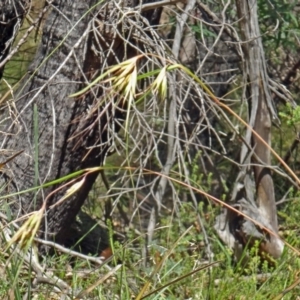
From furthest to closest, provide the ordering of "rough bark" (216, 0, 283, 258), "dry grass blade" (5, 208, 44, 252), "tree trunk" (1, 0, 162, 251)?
"rough bark" (216, 0, 283, 258) → "tree trunk" (1, 0, 162, 251) → "dry grass blade" (5, 208, 44, 252)

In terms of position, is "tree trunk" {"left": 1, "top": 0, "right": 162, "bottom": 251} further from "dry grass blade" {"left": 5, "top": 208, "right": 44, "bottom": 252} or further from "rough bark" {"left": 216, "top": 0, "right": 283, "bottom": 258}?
"dry grass blade" {"left": 5, "top": 208, "right": 44, "bottom": 252}

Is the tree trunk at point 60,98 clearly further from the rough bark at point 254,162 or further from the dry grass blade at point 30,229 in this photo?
the dry grass blade at point 30,229

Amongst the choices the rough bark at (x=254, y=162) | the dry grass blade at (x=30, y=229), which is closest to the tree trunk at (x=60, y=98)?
the rough bark at (x=254, y=162)

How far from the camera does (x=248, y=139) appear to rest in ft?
14.8

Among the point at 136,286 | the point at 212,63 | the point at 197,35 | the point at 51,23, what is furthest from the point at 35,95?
the point at 212,63

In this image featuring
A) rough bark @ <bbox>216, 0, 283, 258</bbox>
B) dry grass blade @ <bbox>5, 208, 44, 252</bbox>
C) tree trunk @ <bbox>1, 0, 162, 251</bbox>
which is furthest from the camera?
rough bark @ <bbox>216, 0, 283, 258</bbox>

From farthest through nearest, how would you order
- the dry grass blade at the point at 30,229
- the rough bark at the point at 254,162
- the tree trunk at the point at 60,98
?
the rough bark at the point at 254,162 → the tree trunk at the point at 60,98 → the dry grass blade at the point at 30,229

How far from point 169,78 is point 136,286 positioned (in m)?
1.10

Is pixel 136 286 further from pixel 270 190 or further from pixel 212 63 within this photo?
pixel 212 63

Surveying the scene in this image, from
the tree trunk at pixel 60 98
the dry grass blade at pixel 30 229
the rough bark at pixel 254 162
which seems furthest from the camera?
the rough bark at pixel 254 162

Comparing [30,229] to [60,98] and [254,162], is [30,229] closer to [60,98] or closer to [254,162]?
[60,98]

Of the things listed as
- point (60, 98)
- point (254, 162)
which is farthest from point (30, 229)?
point (254, 162)

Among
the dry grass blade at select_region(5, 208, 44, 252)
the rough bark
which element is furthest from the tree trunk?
the dry grass blade at select_region(5, 208, 44, 252)

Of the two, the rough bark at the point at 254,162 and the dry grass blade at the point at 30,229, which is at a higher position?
the dry grass blade at the point at 30,229
